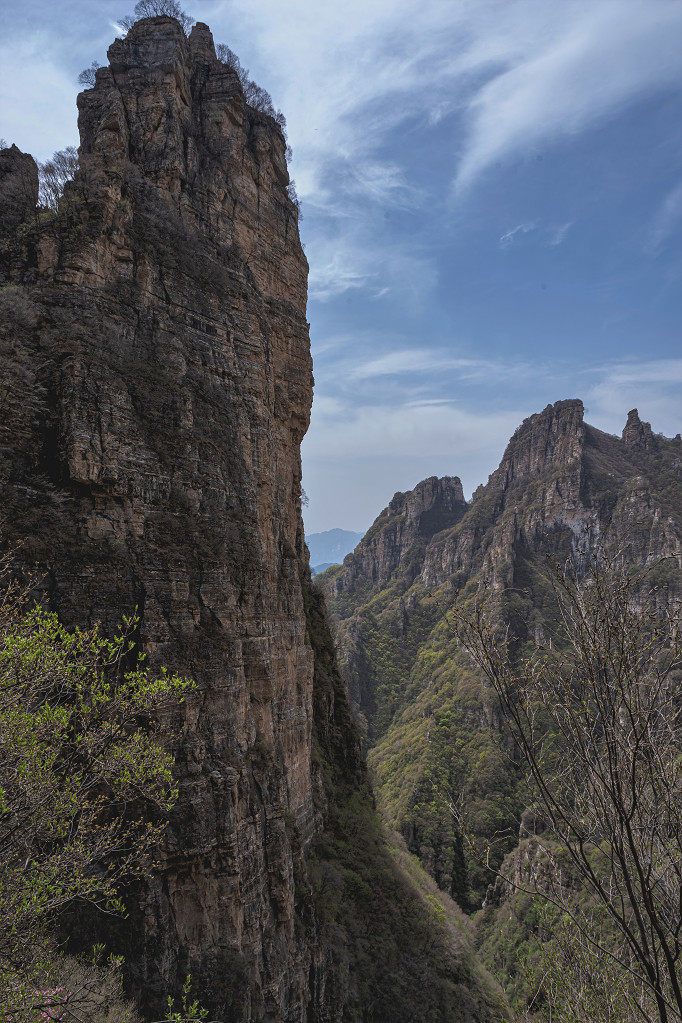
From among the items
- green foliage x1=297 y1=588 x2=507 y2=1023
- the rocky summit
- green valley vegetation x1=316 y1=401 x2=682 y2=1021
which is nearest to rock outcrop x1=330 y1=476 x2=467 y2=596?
green valley vegetation x1=316 y1=401 x2=682 y2=1021

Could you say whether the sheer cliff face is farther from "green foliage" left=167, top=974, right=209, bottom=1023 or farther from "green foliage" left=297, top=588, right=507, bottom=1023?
"green foliage" left=297, top=588, right=507, bottom=1023

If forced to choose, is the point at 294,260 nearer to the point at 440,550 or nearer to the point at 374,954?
the point at 374,954

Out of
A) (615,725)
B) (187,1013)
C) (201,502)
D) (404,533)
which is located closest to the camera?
(615,725)

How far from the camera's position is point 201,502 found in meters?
15.1

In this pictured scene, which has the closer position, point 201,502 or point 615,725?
point 615,725

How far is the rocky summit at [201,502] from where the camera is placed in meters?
12.3

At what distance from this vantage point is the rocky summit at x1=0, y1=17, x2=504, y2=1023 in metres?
12.3

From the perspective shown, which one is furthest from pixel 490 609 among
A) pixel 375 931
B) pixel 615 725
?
pixel 615 725

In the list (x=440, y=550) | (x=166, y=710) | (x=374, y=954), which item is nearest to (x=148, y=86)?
(x=166, y=710)

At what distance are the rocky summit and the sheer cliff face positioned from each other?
7 cm

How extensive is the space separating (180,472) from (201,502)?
1.09 meters

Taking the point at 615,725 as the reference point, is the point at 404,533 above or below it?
above

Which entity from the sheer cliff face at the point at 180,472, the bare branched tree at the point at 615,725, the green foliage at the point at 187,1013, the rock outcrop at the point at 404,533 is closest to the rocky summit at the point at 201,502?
the sheer cliff face at the point at 180,472

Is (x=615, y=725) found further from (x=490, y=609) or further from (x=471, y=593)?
(x=471, y=593)
